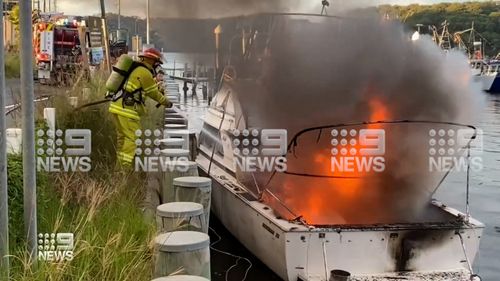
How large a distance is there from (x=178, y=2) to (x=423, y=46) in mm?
3705

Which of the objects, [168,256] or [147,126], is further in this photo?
[147,126]

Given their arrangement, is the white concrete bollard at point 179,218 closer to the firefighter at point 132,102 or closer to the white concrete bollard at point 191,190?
the white concrete bollard at point 191,190

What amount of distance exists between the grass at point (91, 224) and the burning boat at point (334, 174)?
1402 mm

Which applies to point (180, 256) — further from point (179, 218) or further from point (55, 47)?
point (55, 47)

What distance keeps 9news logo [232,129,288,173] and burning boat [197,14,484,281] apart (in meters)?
0.01

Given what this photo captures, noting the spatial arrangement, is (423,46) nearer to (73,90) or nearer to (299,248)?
(299,248)

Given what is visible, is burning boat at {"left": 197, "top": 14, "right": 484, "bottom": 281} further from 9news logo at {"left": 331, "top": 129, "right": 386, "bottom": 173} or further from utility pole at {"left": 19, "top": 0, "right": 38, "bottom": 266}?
utility pole at {"left": 19, "top": 0, "right": 38, "bottom": 266}

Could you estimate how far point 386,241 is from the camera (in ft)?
19.2

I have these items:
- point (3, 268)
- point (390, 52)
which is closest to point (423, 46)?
point (390, 52)

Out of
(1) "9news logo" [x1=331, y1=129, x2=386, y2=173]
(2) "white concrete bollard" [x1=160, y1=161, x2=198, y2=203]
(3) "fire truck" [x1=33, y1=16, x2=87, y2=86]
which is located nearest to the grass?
(2) "white concrete bollard" [x1=160, y1=161, x2=198, y2=203]

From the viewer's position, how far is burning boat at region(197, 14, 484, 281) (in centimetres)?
584

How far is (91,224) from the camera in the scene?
4.43 metres

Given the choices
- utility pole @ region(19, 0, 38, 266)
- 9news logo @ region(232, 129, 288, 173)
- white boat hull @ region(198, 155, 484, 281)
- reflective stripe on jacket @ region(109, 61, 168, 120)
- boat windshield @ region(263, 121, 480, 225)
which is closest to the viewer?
utility pole @ region(19, 0, 38, 266)

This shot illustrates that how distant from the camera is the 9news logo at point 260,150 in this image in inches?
269
